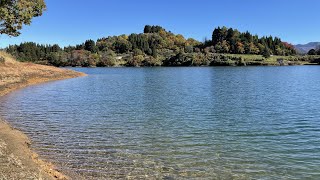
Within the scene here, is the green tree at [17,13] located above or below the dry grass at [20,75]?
above

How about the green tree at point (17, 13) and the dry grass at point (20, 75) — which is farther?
the dry grass at point (20, 75)

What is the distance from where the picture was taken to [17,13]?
33.2 meters

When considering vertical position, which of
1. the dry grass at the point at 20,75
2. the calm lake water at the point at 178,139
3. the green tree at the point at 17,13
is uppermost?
the green tree at the point at 17,13

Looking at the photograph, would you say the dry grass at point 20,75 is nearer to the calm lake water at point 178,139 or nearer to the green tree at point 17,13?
the green tree at point 17,13

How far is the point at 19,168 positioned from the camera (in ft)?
42.8

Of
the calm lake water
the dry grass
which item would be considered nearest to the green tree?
the calm lake water

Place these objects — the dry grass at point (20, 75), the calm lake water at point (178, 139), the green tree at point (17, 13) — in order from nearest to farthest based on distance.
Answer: the calm lake water at point (178, 139) < the green tree at point (17, 13) < the dry grass at point (20, 75)

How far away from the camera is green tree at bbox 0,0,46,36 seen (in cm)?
3150

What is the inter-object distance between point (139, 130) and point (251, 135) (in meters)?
7.43

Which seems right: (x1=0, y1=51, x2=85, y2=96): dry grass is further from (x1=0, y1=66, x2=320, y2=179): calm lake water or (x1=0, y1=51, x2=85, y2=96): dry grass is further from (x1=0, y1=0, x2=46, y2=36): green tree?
(x1=0, y1=66, x2=320, y2=179): calm lake water

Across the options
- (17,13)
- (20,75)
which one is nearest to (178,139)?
(17,13)

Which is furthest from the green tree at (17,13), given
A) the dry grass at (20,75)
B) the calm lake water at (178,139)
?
the dry grass at (20,75)

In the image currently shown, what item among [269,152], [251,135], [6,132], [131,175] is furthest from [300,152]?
[6,132]

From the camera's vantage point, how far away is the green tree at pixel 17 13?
103 ft
